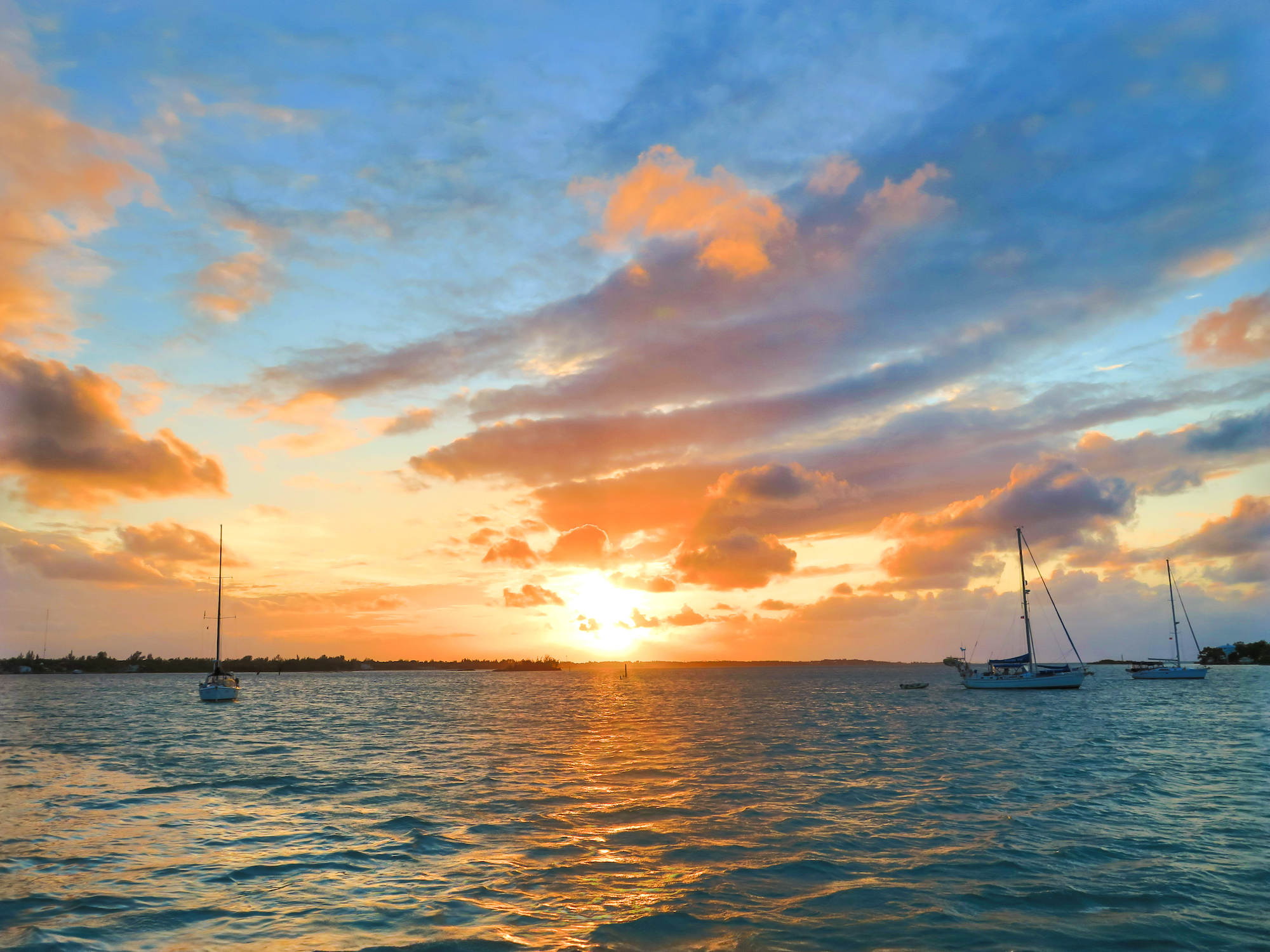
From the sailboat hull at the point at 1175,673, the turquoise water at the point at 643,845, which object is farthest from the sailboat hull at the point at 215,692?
the sailboat hull at the point at 1175,673

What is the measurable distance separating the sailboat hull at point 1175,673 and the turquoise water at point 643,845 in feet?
479

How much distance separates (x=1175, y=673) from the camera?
18450 cm

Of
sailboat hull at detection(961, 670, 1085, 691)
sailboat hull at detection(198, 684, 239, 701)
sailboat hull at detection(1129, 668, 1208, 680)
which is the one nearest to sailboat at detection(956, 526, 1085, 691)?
sailboat hull at detection(961, 670, 1085, 691)

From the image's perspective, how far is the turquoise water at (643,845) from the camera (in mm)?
18547

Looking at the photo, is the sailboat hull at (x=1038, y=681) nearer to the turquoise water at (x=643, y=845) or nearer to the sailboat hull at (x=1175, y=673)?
the sailboat hull at (x=1175, y=673)

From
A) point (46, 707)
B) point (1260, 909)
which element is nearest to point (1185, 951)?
point (1260, 909)

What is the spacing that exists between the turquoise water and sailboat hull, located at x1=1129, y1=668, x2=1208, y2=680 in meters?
146

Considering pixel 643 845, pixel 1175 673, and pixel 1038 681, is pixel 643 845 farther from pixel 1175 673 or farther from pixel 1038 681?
pixel 1175 673

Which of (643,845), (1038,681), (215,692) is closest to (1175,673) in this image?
(1038,681)

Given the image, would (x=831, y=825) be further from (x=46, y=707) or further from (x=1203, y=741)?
(x=46, y=707)

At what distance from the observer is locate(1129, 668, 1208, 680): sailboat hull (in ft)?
593

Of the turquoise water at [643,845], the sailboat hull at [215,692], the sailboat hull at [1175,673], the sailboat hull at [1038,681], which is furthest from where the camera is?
the sailboat hull at [1175,673]

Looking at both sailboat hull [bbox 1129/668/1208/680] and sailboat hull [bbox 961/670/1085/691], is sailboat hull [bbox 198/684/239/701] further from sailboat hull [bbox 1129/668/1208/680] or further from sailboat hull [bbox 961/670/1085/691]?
sailboat hull [bbox 1129/668/1208/680]

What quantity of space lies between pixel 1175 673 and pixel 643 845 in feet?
681
